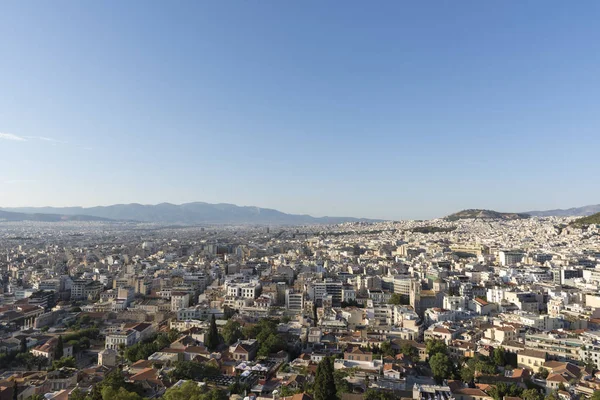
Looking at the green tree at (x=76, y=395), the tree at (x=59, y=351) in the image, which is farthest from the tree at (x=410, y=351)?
the tree at (x=59, y=351)

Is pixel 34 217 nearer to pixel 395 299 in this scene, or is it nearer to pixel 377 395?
pixel 395 299

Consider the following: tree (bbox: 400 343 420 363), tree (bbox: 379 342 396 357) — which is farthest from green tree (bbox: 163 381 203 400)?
tree (bbox: 400 343 420 363)

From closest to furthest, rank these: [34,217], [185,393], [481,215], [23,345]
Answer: [185,393]
[23,345]
[481,215]
[34,217]

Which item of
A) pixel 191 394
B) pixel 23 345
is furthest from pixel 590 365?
pixel 23 345

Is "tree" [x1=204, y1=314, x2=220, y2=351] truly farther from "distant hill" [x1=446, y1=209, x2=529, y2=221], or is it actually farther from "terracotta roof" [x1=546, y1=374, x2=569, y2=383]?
"distant hill" [x1=446, y1=209, x2=529, y2=221]

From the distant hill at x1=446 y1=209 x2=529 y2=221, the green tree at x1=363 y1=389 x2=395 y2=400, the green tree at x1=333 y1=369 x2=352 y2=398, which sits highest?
the distant hill at x1=446 y1=209 x2=529 y2=221

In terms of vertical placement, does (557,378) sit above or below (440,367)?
above

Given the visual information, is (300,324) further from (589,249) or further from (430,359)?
(589,249)
